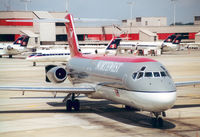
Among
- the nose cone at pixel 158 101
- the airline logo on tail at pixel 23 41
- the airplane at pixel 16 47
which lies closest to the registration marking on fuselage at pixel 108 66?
the nose cone at pixel 158 101

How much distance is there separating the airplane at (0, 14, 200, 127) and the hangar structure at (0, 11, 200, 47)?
86.5 m

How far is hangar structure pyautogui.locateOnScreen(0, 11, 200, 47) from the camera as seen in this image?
374 ft

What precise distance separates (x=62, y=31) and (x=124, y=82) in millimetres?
108427

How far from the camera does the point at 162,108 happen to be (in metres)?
17.3

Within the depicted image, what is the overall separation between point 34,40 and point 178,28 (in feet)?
184

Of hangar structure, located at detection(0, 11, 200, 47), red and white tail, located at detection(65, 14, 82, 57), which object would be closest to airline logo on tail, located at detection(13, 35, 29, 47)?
hangar structure, located at detection(0, 11, 200, 47)

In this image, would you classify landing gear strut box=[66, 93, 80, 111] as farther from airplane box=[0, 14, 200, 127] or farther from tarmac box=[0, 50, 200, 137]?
tarmac box=[0, 50, 200, 137]

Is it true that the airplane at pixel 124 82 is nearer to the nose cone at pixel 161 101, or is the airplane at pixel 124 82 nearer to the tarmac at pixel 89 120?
the nose cone at pixel 161 101

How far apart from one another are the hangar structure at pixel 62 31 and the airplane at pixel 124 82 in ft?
284

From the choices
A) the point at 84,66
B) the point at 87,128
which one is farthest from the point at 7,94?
the point at 87,128

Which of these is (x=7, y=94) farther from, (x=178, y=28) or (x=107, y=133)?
(x=178, y=28)

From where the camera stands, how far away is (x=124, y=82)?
19234 mm

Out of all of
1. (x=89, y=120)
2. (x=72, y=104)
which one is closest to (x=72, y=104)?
(x=72, y=104)

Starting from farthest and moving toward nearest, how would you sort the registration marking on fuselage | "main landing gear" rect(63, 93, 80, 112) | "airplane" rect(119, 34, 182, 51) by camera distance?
1. "airplane" rect(119, 34, 182, 51)
2. "main landing gear" rect(63, 93, 80, 112)
3. the registration marking on fuselage
